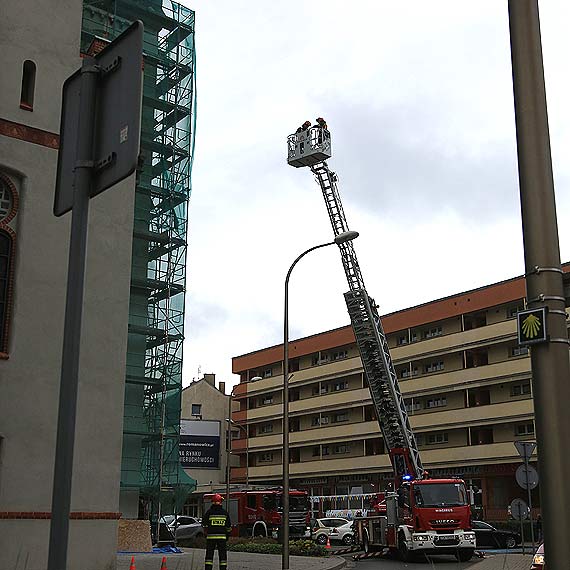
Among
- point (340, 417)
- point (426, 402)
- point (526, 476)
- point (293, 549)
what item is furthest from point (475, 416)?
point (526, 476)

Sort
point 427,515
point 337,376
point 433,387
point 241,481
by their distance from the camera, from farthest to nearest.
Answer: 1. point 241,481
2. point 337,376
3. point 433,387
4. point 427,515

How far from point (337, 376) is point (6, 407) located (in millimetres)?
58610

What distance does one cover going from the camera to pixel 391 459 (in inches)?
1261

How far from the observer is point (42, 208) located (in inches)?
727

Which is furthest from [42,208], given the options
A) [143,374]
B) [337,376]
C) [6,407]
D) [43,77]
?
[337,376]

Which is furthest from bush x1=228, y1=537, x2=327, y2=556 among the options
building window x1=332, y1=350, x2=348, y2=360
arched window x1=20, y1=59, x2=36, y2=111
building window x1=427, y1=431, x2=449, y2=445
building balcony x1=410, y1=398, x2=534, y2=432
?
building window x1=332, y1=350, x2=348, y2=360

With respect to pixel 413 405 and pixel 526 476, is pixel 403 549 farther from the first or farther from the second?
pixel 413 405

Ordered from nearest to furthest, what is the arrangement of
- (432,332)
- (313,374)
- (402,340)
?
1. (432,332)
2. (402,340)
3. (313,374)

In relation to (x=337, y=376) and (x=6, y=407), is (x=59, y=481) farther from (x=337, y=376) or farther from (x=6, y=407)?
(x=337, y=376)

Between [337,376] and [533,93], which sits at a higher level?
[337,376]

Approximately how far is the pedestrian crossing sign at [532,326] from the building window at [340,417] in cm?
6820

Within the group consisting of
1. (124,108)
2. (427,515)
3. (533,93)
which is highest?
(533,93)

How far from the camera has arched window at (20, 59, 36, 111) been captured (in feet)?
61.2

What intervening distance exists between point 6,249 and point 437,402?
50818 mm
